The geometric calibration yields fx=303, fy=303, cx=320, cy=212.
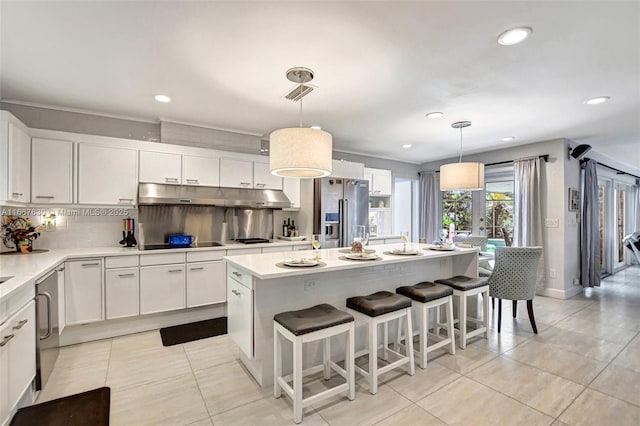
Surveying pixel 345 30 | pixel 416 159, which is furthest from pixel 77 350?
pixel 416 159

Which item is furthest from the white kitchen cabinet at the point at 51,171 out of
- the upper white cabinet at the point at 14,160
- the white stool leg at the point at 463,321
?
the white stool leg at the point at 463,321

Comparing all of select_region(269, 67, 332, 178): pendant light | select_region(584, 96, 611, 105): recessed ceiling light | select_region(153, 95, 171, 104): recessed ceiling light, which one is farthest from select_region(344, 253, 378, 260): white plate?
select_region(584, 96, 611, 105): recessed ceiling light

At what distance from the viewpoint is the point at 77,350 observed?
3021 millimetres

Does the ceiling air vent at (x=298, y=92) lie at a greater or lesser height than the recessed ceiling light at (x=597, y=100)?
greater

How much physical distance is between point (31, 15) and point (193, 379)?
109 inches

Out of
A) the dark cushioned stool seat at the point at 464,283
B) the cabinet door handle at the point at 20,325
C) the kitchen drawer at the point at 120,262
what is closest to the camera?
the cabinet door handle at the point at 20,325

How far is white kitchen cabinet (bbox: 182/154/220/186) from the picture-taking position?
154 inches

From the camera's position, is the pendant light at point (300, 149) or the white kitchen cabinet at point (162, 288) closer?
the pendant light at point (300, 149)

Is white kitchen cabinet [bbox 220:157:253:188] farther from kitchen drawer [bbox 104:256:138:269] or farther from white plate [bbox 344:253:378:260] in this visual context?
white plate [bbox 344:253:378:260]

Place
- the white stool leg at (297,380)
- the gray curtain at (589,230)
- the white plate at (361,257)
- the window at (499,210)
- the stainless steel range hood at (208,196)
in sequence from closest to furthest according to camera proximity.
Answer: the white stool leg at (297,380)
the white plate at (361,257)
the stainless steel range hood at (208,196)
the gray curtain at (589,230)
the window at (499,210)

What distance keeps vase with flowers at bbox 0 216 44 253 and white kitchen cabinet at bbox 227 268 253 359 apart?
227cm

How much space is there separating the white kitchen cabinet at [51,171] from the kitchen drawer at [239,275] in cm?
215

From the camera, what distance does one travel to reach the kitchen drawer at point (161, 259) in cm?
341

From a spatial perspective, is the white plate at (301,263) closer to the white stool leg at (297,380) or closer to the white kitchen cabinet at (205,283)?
the white stool leg at (297,380)
